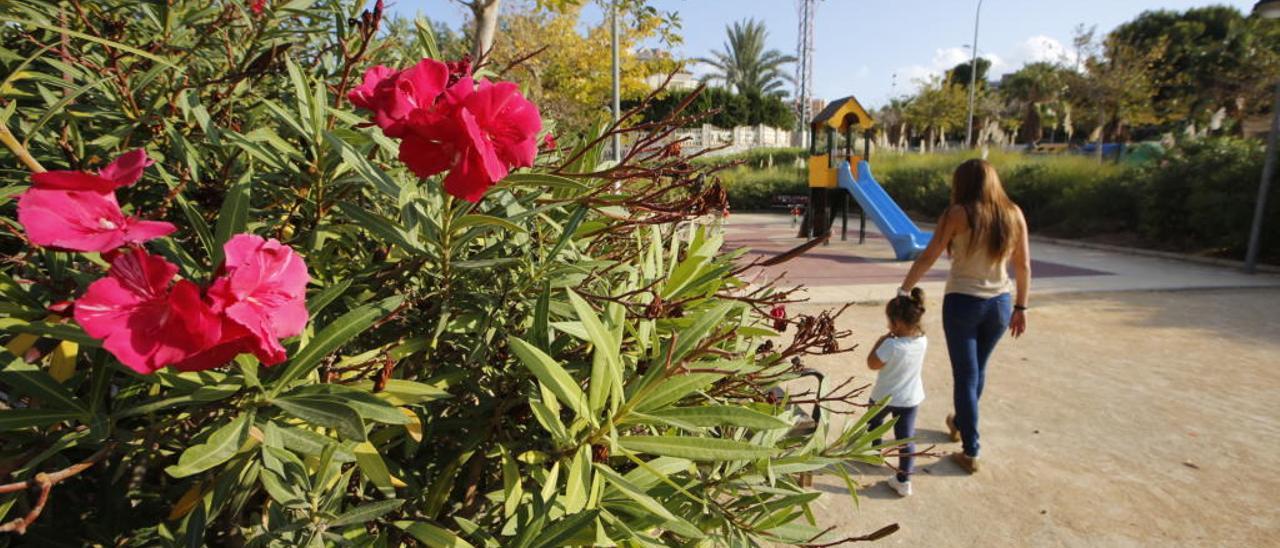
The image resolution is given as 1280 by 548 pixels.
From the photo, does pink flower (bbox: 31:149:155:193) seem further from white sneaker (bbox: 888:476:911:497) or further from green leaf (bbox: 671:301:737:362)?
white sneaker (bbox: 888:476:911:497)

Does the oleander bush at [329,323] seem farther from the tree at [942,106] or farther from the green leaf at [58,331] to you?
the tree at [942,106]

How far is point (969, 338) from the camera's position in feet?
12.2

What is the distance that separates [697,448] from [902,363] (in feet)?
9.62

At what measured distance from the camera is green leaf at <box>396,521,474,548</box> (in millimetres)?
928

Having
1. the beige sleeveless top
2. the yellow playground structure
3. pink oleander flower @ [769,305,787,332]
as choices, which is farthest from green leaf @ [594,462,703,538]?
the yellow playground structure

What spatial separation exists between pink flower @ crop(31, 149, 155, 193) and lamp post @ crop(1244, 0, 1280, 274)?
12315 millimetres

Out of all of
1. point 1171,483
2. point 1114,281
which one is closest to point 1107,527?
point 1171,483

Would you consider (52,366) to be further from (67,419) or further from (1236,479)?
(1236,479)

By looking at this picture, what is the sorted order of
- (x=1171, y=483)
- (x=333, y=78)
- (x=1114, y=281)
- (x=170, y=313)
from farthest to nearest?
(x=1114, y=281) < (x=1171, y=483) < (x=333, y=78) < (x=170, y=313)

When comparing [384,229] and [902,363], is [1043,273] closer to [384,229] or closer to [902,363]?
[902,363]

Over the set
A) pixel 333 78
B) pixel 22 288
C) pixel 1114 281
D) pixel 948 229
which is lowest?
pixel 1114 281

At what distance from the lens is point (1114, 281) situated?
357 inches

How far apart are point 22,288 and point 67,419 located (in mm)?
207

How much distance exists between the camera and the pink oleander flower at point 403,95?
88 centimetres
